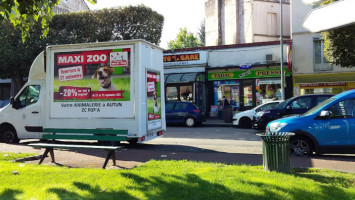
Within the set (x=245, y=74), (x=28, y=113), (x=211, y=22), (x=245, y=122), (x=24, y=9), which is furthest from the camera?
(x=211, y=22)

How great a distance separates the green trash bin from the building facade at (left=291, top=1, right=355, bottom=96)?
1703 centimetres

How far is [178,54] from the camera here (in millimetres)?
25203

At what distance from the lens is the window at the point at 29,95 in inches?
444

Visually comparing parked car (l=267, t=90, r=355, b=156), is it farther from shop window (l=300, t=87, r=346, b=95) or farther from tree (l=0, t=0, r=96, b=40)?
shop window (l=300, t=87, r=346, b=95)

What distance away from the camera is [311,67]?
71.3 ft

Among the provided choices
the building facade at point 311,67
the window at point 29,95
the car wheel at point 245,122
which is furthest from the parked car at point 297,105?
the building facade at point 311,67

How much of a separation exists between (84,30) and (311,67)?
15960 mm

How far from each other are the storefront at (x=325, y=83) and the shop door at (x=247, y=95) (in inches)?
117

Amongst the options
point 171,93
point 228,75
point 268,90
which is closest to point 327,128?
point 268,90

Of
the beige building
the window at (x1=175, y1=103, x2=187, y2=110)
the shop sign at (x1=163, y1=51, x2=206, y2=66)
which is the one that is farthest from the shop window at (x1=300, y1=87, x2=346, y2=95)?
the window at (x1=175, y1=103, x2=187, y2=110)

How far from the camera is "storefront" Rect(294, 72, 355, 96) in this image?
20.9 m

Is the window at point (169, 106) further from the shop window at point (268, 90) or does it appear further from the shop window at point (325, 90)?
the shop window at point (325, 90)

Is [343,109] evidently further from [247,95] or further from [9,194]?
[247,95]

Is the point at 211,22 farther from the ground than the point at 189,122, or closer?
farther from the ground
